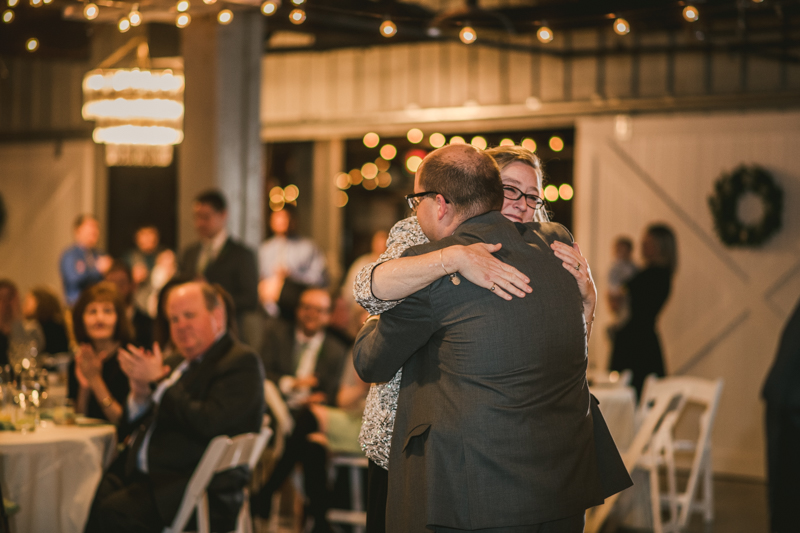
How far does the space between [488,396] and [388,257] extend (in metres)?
0.45

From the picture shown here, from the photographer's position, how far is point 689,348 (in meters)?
7.38

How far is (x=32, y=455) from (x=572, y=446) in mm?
2336

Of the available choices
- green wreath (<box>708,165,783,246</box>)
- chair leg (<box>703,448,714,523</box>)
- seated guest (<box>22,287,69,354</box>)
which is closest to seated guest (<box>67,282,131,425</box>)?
seated guest (<box>22,287,69,354</box>)

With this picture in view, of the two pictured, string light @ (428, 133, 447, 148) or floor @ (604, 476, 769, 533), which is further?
string light @ (428, 133, 447, 148)

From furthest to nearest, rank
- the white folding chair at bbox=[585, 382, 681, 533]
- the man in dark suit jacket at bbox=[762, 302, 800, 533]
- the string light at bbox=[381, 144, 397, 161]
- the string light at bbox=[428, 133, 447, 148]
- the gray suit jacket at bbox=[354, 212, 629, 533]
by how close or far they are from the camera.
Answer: the string light at bbox=[381, 144, 397, 161]
the string light at bbox=[428, 133, 447, 148]
the white folding chair at bbox=[585, 382, 681, 533]
the man in dark suit jacket at bbox=[762, 302, 800, 533]
the gray suit jacket at bbox=[354, 212, 629, 533]

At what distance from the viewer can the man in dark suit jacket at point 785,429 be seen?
303 cm

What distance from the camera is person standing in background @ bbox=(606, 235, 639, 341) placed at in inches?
292

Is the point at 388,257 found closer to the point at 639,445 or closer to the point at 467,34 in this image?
the point at 639,445

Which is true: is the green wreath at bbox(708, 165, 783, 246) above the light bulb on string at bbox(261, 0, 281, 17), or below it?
below

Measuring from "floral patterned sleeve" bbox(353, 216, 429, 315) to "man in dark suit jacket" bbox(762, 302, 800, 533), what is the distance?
60.5 inches

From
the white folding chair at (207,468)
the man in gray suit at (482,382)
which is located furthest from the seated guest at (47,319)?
the man in gray suit at (482,382)

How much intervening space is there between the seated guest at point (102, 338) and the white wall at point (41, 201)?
21.3 ft

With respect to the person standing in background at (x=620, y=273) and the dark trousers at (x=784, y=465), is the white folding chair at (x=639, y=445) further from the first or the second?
the person standing in background at (x=620, y=273)

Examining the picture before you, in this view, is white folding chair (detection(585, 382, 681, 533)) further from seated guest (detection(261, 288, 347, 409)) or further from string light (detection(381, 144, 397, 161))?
string light (detection(381, 144, 397, 161))
